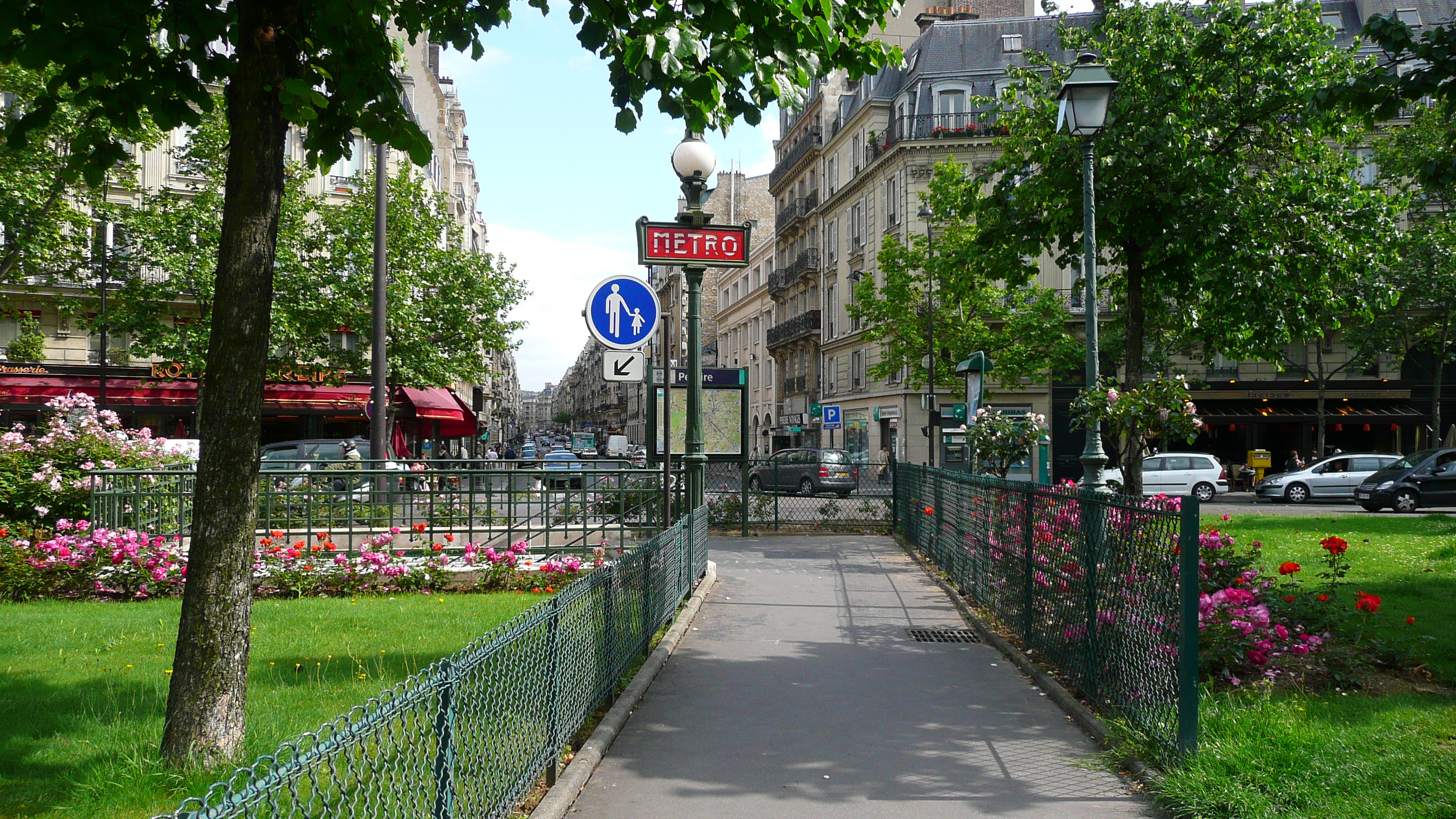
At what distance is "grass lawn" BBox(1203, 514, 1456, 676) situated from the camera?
827 cm

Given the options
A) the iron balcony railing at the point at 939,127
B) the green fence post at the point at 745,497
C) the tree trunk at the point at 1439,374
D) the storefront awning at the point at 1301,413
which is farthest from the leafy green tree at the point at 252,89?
the storefront awning at the point at 1301,413

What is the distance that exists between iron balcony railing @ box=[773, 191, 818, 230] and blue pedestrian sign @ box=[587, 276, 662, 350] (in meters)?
44.9

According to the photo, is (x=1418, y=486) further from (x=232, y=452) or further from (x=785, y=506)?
(x=232, y=452)

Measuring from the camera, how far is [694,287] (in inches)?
408

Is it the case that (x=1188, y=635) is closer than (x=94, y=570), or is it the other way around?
(x=1188, y=635)

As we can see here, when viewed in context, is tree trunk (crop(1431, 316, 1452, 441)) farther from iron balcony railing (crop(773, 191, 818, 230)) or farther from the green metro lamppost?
the green metro lamppost

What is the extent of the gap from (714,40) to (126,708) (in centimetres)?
462

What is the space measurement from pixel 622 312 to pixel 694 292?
7.24 feet

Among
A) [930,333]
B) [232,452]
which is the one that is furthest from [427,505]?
[930,333]

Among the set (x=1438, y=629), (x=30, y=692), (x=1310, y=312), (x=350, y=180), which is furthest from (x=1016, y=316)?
(x=30, y=692)

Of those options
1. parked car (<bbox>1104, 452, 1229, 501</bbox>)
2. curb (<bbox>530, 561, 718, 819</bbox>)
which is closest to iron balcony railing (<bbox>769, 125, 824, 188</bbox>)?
parked car (<bbox>1104, 452, 1229, 501</bbox>)

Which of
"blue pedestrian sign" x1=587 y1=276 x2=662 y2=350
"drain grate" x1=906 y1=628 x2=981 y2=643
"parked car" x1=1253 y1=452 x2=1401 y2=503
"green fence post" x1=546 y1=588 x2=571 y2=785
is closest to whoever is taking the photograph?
"green fence post" x1=546 y1=588 x2=571 y2=785

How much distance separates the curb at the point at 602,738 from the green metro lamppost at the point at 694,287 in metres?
2.47

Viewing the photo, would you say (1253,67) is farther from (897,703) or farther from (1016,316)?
(1016,316)
